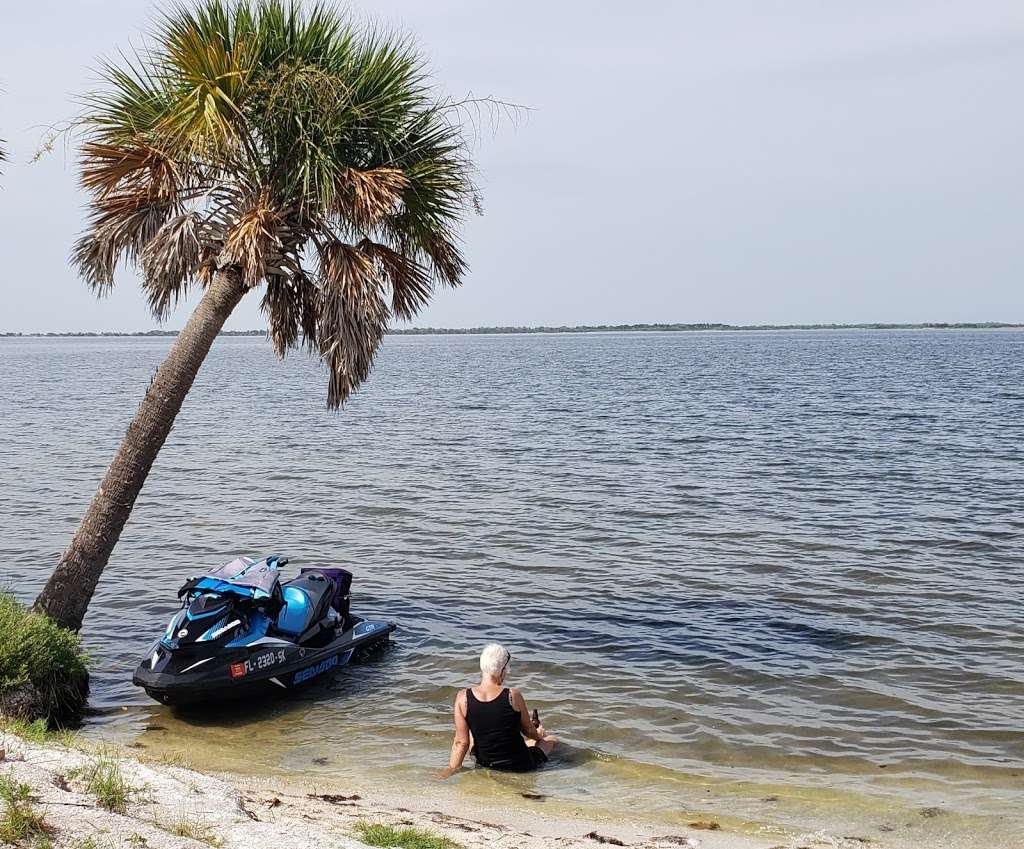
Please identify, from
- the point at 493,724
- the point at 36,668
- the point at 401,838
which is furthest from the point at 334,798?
the point at 36,668

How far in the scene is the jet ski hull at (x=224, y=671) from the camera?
9203 millimetres

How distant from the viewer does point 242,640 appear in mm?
9602

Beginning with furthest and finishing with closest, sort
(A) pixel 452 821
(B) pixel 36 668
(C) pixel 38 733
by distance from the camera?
(B) pixel 36 668 → (C) pixel 38 733 → (A) pixel 452 821

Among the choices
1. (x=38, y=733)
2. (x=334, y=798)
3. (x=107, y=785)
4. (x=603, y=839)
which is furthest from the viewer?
(x=334, y=798)

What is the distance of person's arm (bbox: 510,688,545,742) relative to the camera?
8.34 meters

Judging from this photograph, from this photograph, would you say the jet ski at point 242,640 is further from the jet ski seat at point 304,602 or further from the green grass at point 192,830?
the green grass at point 192,830

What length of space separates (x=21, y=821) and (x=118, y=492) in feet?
18.3

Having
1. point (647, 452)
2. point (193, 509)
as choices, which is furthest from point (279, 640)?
point (647, 452)

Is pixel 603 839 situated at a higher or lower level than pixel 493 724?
lower

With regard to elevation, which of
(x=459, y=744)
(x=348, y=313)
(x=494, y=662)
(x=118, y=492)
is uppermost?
(x=348, y=313)

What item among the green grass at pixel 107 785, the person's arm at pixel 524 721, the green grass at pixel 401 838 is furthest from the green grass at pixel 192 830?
the person's arm at pixel 524 721

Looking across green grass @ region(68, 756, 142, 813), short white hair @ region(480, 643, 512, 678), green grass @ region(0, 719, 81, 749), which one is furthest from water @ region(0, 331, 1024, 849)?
green grass @ region(68, 756, 142, 813)

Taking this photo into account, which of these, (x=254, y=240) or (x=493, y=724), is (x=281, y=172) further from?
(x=493, y=724)

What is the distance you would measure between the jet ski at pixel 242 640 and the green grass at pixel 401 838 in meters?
3.42
